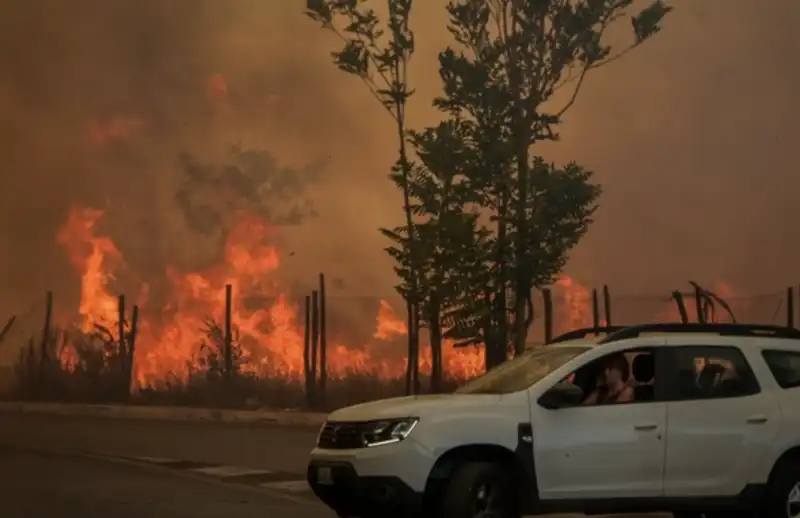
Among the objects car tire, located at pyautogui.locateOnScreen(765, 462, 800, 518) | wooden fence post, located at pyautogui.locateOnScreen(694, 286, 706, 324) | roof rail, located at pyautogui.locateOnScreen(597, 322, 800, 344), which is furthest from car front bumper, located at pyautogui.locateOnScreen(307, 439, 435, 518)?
wooden fence post, located at pyautogui.locateOnScreen(694, 286, 706, 324)

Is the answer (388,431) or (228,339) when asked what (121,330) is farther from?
(388,431)

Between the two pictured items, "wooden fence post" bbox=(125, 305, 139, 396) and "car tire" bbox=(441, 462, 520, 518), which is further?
"wooden fence post" bbox=(125, 305, 139, 396)

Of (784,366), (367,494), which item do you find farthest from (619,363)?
(367,494)

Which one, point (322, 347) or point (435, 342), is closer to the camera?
point (435, 342)

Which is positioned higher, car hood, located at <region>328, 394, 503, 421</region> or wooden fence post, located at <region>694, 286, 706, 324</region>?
wooden fence post, located at <region>694, 286, 706, 324</region>

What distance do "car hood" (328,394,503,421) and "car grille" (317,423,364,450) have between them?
0.23 feet

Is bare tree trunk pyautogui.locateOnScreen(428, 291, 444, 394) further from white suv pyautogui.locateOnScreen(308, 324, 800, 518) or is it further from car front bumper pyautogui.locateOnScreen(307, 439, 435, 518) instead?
car front bumper pyautogui.locateOnScreen(307, 439, 435, 518)

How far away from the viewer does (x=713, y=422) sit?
35.6 ft

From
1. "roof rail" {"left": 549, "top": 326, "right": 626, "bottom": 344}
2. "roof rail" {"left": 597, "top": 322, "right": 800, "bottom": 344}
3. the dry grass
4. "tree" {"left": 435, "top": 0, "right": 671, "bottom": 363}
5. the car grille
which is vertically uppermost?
"tree" {"left": 435, "top": 0, "right": 671, "bottom": 363}

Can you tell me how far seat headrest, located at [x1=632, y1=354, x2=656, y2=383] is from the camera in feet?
36.4

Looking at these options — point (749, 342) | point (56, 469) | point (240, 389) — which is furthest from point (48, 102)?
point (749, 342)

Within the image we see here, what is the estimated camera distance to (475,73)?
23.2 meters

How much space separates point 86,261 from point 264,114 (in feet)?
19.2

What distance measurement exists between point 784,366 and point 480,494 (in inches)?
123
